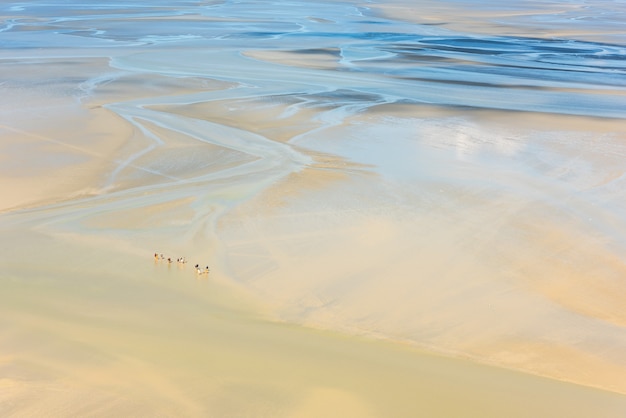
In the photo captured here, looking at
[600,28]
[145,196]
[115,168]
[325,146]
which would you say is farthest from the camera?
[600,28]

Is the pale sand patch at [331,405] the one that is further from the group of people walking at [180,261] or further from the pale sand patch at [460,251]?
the group of people walking at [180,261]

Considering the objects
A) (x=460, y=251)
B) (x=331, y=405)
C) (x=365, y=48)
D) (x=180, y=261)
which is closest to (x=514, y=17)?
(x=365, y=48)

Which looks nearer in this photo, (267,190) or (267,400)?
(267,400)

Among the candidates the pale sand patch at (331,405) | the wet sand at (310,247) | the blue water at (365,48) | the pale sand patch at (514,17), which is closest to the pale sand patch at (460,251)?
the wet sand at (310,247)

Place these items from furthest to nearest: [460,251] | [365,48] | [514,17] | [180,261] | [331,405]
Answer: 1. [514,17]
2. [365,48]
3. [460,251]
4. [180,261]
5. [331,405]

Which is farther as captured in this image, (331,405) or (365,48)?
(365,48)

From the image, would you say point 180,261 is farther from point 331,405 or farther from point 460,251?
point 460,251

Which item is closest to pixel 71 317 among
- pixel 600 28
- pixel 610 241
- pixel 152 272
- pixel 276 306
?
pixel 152 272

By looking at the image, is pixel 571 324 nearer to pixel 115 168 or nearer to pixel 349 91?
pixel 115 168
